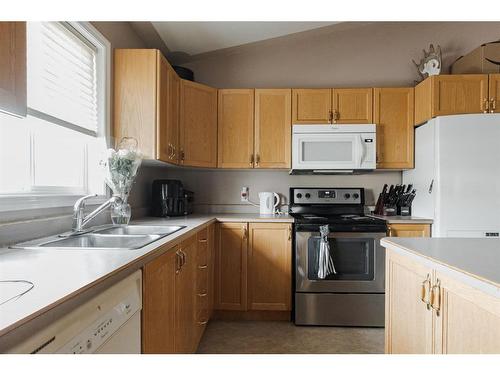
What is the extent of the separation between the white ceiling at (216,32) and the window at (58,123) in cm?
73

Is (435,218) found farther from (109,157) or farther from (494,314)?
(109,157)

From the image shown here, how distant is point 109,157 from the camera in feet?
6.29

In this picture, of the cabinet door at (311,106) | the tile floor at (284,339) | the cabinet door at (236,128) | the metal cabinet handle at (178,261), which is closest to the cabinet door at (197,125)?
the cabinet door at (236,128)

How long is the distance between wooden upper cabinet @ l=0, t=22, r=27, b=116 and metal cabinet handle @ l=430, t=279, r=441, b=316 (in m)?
1.40

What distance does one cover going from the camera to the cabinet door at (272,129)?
302cm

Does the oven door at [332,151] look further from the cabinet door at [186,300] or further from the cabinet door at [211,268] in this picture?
the cabinet door at [186,300]

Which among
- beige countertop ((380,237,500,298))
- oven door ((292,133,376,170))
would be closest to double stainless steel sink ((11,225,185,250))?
beige countertop ((380,237,500,298))

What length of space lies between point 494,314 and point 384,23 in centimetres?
325

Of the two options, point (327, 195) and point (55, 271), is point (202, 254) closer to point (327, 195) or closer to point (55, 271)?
point (55, 271)

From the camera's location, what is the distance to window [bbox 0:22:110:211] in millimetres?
1548

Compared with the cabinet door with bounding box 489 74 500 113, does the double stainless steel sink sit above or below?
below

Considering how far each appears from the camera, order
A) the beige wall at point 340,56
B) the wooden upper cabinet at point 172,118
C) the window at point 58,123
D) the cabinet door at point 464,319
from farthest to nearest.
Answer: the beige wall at point 340,56 → the wooden upper cabinet at point 172,118 → the window at point 58,123 → the cabinet door at point 464,319

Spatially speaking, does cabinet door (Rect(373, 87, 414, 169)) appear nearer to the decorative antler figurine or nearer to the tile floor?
the decorative antler figurine
